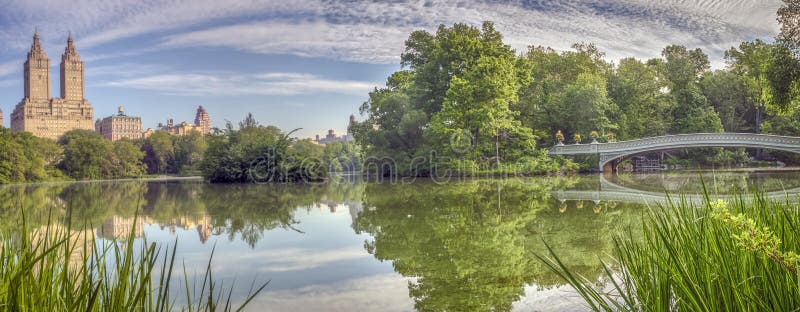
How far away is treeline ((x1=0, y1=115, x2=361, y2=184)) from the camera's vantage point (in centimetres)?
2138

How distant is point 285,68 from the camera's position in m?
25.5

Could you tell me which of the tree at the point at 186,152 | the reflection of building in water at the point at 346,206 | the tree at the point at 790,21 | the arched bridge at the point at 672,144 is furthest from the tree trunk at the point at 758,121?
the tree at the point at 186,152

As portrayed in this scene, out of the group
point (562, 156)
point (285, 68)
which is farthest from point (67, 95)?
point (562, 156)

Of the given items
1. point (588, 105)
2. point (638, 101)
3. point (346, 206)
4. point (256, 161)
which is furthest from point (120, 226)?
point (638, 101)

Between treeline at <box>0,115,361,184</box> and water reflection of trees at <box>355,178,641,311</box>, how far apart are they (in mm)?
13034

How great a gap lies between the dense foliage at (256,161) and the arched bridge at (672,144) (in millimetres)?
13096

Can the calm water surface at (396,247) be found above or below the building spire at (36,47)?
below

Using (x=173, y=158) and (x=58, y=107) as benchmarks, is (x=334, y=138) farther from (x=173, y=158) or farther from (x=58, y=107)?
(x=173, y=158)

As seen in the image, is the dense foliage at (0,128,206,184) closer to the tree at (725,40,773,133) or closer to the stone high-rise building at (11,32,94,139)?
the tree at (725,40,773,133)

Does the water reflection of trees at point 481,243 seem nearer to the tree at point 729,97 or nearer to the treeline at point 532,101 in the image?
the treeline at point 532,101

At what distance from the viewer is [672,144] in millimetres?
21797

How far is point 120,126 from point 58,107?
13229 mm

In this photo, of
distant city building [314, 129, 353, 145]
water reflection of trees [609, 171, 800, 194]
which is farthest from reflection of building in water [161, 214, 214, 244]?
distant city building [314, 129, 353, 145]

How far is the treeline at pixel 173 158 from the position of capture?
2138 cm
